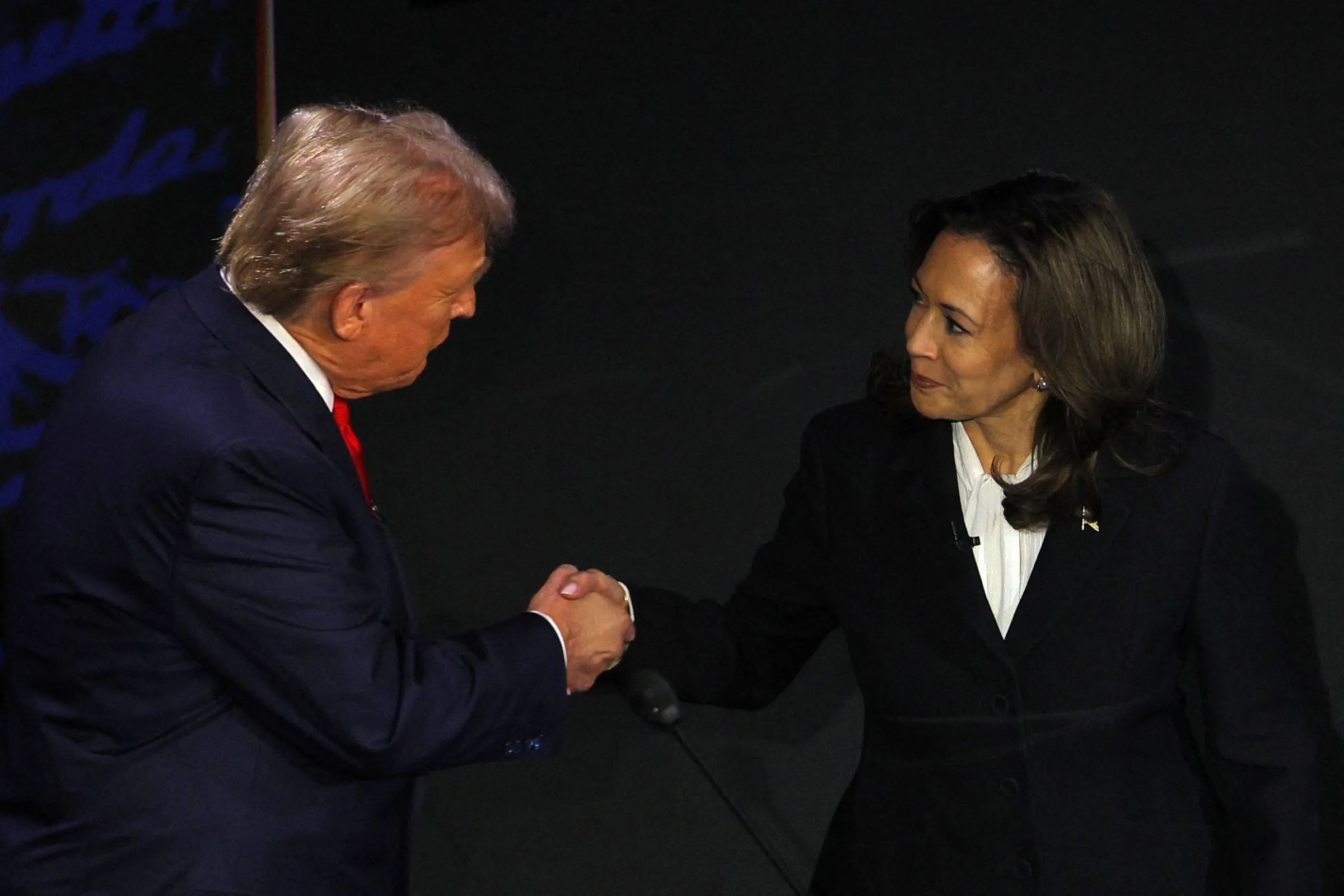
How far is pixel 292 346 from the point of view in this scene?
1538 mm

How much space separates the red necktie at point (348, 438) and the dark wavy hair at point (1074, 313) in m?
0.70

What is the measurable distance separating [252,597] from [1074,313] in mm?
928

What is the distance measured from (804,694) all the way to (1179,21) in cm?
111

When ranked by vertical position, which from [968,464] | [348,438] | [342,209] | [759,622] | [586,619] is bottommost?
[759,622]

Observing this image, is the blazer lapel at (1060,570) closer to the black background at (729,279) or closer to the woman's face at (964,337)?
the woman's face at (964,337)

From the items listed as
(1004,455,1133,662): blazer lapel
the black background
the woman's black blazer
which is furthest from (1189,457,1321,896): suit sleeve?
the black background

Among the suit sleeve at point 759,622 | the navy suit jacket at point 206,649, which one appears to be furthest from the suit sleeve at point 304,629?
the suit sleeve at point 759,622

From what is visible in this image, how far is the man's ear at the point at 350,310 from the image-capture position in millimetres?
1525

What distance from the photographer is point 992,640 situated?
173 cm

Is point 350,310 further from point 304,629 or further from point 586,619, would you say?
point 586,619

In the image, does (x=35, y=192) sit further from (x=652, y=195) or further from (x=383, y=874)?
(x=383, y=874)

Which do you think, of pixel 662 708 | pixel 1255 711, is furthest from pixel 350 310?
pixel 1255 711

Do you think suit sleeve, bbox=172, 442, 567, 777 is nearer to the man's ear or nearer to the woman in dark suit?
the man's ear

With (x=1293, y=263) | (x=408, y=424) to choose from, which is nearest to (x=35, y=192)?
(x=408, y=424)
